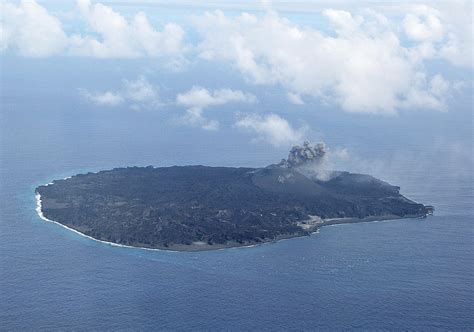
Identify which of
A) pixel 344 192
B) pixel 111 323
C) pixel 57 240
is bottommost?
pixel 111 323

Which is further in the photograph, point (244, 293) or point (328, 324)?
point (244, 293)

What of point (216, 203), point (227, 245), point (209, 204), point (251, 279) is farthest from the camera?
point (216, 203)

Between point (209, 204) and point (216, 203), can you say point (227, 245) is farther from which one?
point (216, 203)

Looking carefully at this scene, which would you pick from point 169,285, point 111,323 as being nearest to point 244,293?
point 169,285

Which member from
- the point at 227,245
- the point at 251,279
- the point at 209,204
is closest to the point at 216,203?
the point at 209,204

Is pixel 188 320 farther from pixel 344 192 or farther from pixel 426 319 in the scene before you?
pixel 344 192

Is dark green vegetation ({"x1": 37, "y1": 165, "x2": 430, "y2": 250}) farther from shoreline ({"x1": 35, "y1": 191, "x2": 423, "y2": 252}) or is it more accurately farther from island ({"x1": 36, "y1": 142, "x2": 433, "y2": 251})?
shoreline ({"x1": 35, "y1": 191, "x2": 423, "y2": 252})

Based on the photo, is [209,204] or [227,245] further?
[209,204]
